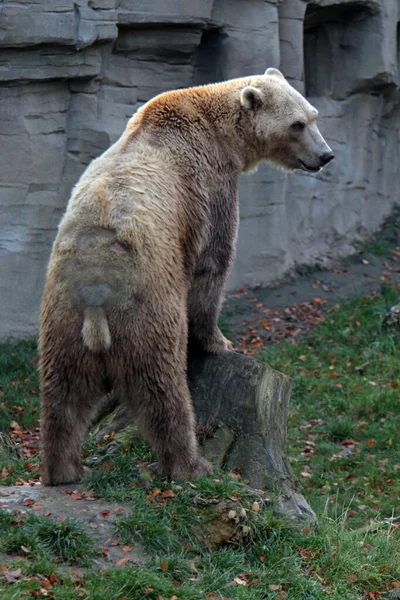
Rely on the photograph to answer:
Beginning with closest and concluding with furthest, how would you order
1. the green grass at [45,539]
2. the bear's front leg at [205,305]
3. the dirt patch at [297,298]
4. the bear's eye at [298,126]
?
the green grass at [45,539], the bear's front leg at [205,305], the bear's eye at [298,126], the dirt patch at [297,298]

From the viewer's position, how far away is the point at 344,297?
46.4 feet

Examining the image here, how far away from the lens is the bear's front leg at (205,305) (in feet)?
20.7

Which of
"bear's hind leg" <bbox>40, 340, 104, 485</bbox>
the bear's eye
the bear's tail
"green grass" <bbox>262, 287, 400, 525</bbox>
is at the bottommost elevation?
"green grass" <bbox>262, 287, 400, 525</bbox>

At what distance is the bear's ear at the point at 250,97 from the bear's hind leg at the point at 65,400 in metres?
2.20

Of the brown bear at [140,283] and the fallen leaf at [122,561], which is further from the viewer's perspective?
the brown bear at [140,283]

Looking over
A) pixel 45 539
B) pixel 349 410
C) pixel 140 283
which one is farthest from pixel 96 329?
pixel 349 410

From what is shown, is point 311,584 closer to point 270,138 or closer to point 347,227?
point 270,138

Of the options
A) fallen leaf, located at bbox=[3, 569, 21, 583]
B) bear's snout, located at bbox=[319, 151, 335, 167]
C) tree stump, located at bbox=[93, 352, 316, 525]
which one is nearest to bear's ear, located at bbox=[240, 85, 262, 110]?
bear's snout, located at bbox=[319, 151, 335, 167]

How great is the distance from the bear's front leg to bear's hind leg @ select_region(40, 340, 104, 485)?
1043 mm

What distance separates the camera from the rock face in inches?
443

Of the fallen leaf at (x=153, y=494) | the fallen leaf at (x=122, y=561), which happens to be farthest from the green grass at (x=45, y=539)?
the fallen leaf at (x=153, y=494)

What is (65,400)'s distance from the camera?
555 centimetres

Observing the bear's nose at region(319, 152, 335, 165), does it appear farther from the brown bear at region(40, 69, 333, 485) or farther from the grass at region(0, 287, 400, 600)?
the grass at region(0, 287, 400, 600)

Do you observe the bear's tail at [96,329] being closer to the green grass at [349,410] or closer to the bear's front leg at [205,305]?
the bear's front leg at [205,305]
